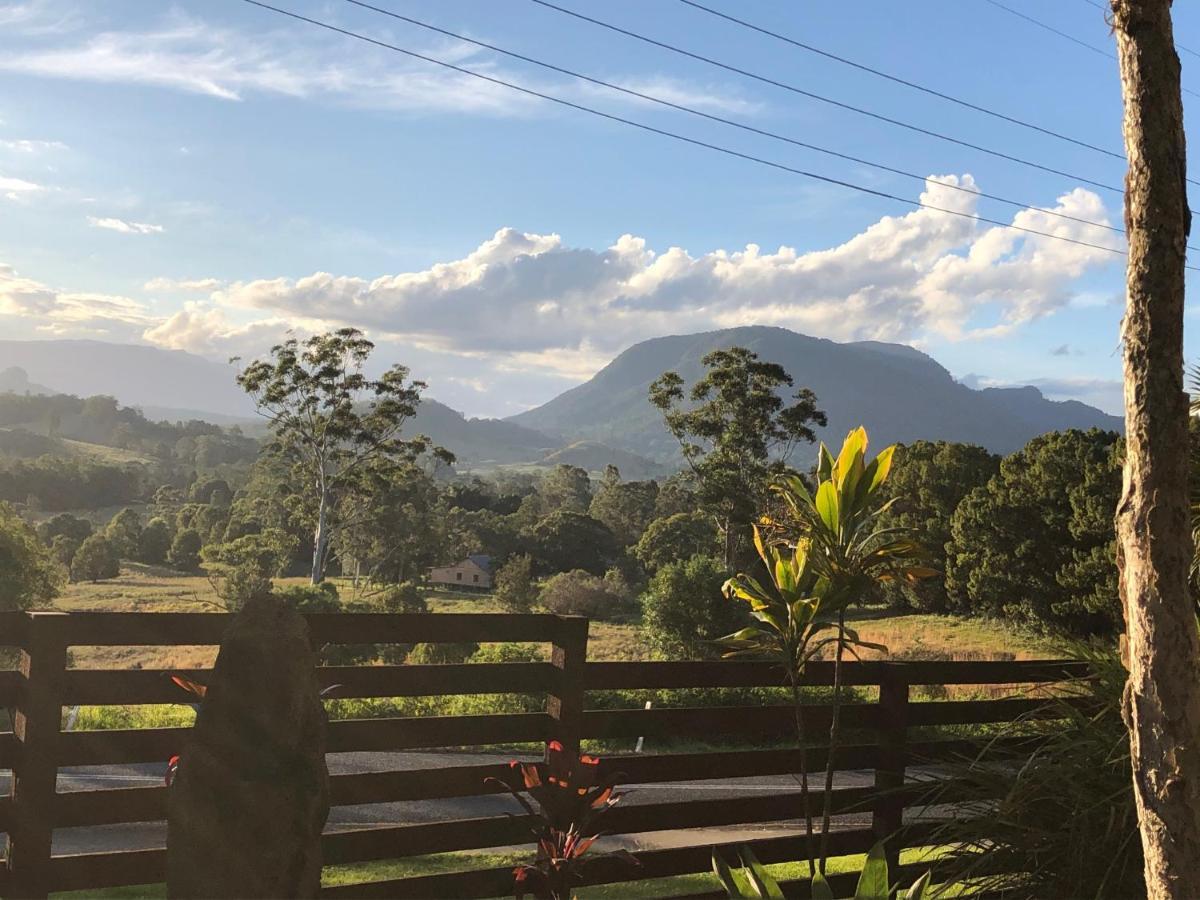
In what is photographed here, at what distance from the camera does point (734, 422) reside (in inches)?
1811

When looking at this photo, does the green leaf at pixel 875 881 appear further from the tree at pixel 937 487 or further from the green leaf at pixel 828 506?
the tree at pixel 937 487

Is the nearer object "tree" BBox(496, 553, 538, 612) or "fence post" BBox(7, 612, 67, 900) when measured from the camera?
"fence post" BBox(7, 612, 67, 900)

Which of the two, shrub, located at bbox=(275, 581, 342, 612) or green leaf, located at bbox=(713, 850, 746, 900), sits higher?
green leaf, located at bbox=(713, 850, 746, 900)

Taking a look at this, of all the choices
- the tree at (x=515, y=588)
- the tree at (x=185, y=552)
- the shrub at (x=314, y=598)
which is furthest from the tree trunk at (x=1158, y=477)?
the tree at (x=185, y=552)

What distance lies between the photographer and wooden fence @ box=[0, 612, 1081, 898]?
119 inches

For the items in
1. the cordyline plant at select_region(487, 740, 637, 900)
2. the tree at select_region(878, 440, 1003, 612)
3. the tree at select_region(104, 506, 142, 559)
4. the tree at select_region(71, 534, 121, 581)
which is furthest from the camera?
the tree at select_region(104, 506, 142, 559)

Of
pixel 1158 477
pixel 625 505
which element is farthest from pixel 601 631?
pixel 1158 477

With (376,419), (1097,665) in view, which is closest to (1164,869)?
(1097,665)

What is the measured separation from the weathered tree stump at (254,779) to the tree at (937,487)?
43.6 meters

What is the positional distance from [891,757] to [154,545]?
6565 centimetres

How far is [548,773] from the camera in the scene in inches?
129

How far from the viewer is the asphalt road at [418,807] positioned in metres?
9.93

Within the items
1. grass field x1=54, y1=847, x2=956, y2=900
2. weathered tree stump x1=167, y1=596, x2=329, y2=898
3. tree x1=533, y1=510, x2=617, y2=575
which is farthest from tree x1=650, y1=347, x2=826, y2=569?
weathered tree stump x1=167, y1=596, x2=329, y2=898

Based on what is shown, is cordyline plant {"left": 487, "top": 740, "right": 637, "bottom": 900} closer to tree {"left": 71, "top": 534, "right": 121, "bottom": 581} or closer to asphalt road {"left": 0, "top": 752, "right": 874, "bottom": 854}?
asphalt road {"left": 0, "top": 752, "right": 874, "bottom": 854}
